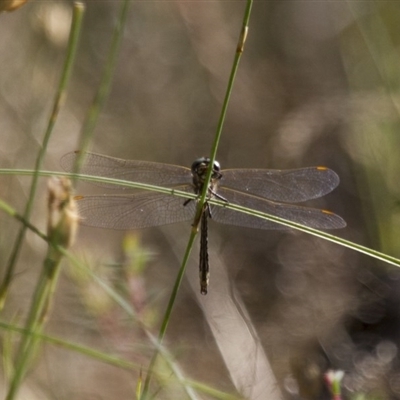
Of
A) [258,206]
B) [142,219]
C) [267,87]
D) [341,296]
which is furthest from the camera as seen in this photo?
[267,87]

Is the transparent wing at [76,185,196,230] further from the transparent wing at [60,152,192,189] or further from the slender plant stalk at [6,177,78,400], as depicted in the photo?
the slender plant stalk at [6,177,78,400]

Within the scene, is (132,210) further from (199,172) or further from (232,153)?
(232,153)

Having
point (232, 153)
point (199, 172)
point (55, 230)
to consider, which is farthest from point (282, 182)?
point (232, 153)

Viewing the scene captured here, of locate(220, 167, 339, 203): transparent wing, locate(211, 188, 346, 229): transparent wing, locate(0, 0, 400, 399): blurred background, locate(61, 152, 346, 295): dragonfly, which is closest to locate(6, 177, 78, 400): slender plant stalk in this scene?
locate(0, 0, 400, 399): blurred background

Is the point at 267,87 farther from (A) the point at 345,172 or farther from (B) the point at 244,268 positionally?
(B) the point at 244,268

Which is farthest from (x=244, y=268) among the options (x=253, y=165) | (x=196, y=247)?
(x=253, y=165)

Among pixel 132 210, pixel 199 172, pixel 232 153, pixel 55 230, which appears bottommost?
pixel 55 230
